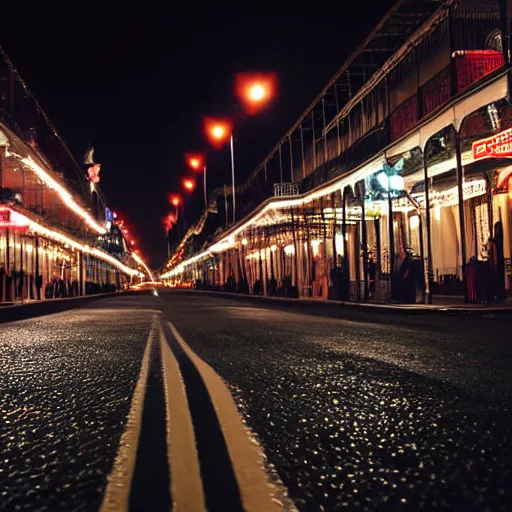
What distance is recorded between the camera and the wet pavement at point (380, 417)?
226 cm

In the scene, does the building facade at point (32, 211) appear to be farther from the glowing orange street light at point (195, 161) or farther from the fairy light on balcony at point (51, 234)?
the glowing orange street light at point (195, 161)

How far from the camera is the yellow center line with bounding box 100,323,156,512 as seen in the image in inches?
82.5

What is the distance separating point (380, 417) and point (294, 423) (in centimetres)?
56

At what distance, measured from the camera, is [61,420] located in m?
3.59

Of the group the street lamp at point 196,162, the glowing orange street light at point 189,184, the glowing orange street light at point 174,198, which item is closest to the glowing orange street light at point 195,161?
the street lamp at point 196,162

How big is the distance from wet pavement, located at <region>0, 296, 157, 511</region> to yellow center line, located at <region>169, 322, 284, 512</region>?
555 millimetres

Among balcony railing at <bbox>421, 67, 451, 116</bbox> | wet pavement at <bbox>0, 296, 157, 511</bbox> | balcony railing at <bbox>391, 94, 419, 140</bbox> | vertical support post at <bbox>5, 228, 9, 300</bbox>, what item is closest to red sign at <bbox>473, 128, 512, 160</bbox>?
balcony railing at <bbox>421, 67, 451, 116</bbox>

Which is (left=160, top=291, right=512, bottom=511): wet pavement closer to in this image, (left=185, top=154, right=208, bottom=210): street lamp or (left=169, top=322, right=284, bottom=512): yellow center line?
(left=169, top=322, right=284, bottom=512): yellow center line

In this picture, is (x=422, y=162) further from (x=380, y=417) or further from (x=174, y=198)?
(x=174, y=198)

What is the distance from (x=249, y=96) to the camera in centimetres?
3425

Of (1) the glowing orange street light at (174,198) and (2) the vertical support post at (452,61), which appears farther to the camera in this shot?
(1) the glowing orange street light at (174,198)

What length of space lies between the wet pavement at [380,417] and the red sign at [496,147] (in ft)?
26.6

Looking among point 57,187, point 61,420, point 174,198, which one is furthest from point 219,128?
point 174,198

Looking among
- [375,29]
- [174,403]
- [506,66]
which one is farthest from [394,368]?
[375,29]
